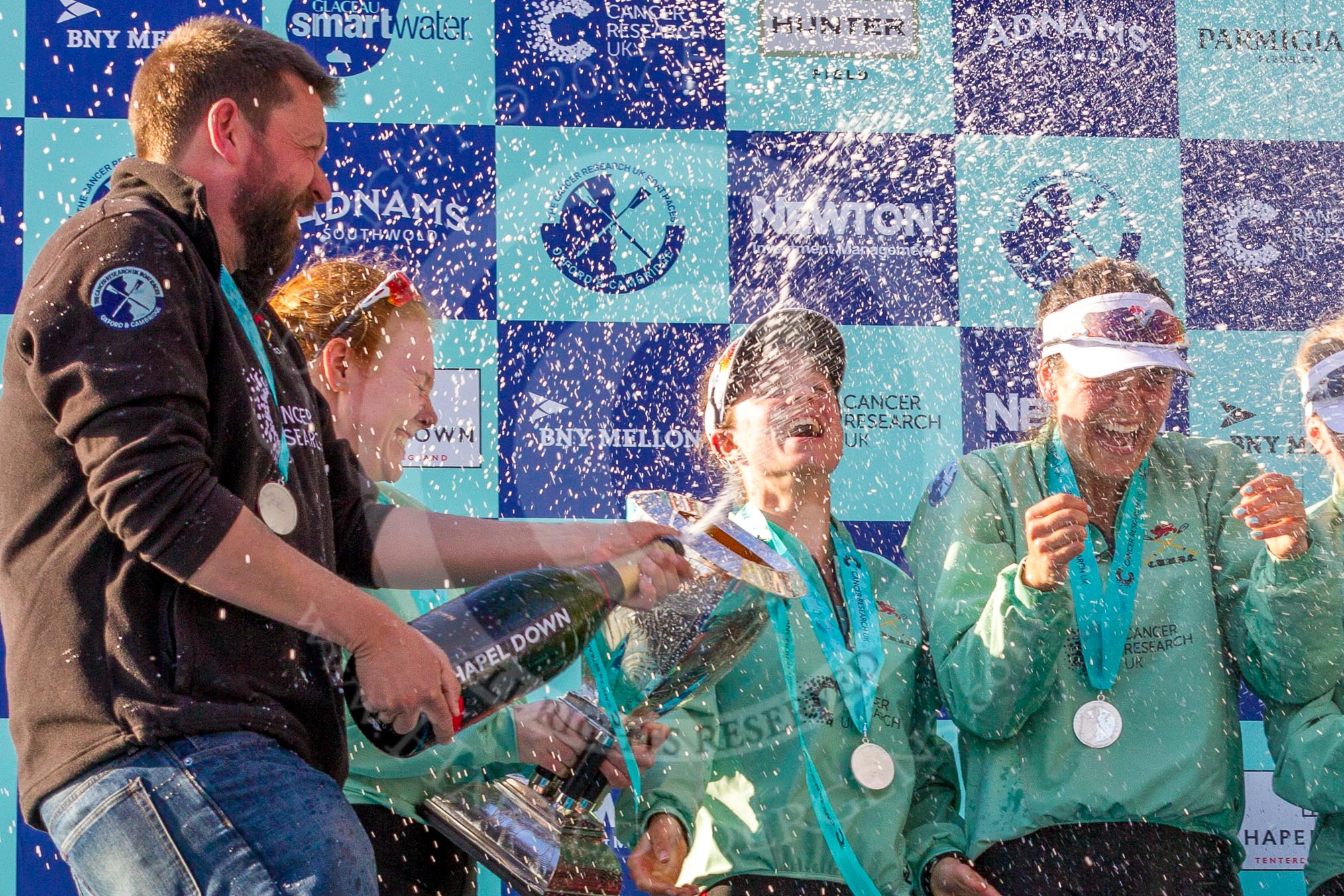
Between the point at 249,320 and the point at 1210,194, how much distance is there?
274 cm

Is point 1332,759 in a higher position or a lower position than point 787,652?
lower

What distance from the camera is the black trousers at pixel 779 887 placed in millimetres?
2666

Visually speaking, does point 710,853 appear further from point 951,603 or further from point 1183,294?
point 1183,294

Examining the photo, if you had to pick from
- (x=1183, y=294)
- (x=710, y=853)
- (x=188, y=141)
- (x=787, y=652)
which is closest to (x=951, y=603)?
(x=787, y=652)

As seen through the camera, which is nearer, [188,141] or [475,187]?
[188,141]

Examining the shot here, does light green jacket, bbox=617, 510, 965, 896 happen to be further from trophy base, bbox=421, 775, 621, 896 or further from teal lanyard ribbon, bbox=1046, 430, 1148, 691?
teal lanyard ribbon, bbox=1046, 430, 1148, 691

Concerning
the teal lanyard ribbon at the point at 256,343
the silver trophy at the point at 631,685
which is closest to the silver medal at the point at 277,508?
the teal lanyard ribbon at the point at 256,343

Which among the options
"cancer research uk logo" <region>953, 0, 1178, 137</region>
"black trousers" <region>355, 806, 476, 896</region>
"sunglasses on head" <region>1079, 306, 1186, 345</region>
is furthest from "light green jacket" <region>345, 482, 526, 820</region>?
"cancer research uk logo" <region>953, 0, 1178, 137</region>

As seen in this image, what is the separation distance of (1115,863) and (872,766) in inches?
18.7

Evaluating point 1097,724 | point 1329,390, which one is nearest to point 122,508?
point 1097,724

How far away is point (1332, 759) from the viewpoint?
8.98ft

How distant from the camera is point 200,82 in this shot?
6.61 ft

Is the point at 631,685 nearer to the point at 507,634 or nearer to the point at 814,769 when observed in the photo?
the point at 814,769

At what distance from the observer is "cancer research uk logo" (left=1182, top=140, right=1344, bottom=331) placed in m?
3.78
